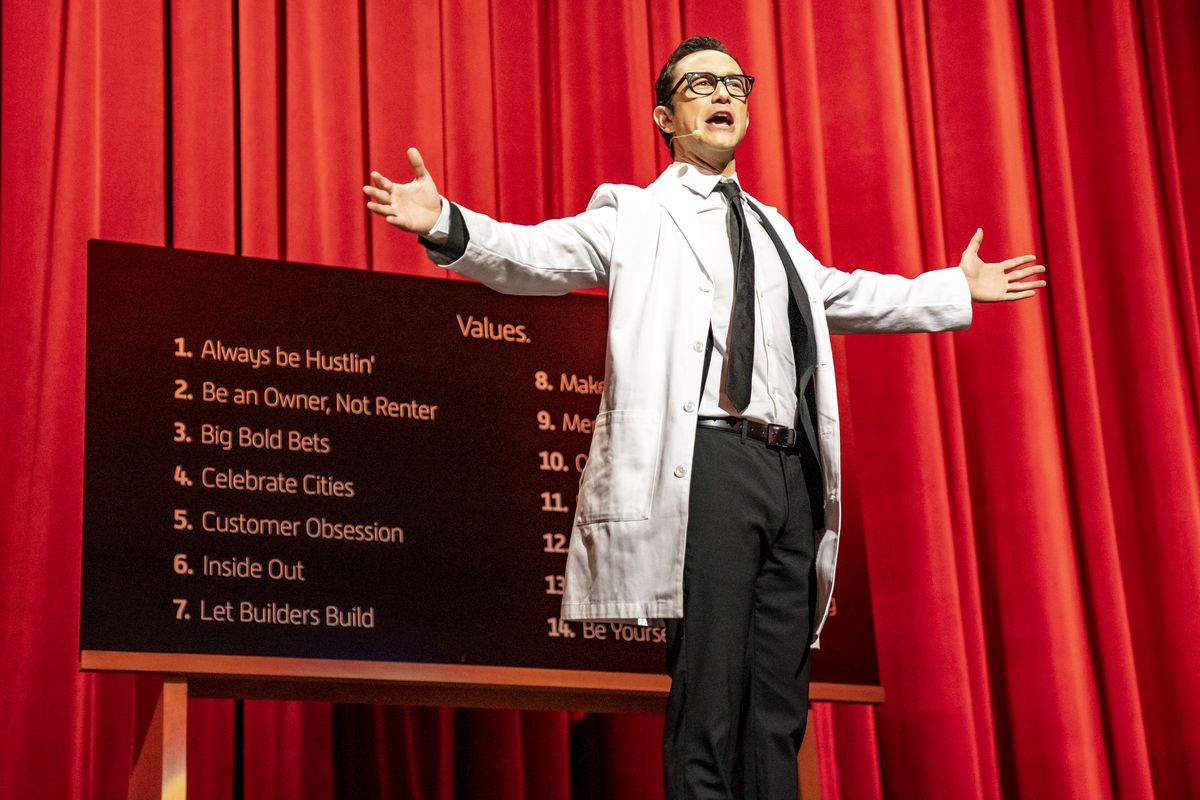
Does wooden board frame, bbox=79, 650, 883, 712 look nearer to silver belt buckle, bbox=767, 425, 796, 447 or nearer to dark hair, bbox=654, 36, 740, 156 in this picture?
silver belt buckle, bbox=767, 425, 796, 447

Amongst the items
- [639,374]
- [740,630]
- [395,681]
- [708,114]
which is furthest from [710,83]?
[395,681]

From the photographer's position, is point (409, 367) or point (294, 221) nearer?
point (409, 367)

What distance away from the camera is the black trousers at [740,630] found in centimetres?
210

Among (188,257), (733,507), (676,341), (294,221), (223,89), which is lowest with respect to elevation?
(733,507)

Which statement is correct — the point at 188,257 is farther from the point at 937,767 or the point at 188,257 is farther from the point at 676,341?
the point at 937,767

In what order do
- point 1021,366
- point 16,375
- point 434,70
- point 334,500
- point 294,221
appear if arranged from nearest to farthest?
point 334,500
point 16,375
point 294,221
point 434,70
point 1021,366

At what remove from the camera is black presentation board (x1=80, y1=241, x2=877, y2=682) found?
2625 mm

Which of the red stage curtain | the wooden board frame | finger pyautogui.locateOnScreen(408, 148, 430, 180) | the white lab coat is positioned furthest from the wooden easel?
finger pyautogui.locateOnScreen(408, 148, 430, 180)

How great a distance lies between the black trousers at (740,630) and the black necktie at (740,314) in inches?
2.8

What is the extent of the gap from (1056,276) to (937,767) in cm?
129

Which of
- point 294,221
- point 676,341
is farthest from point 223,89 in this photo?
point 676,341

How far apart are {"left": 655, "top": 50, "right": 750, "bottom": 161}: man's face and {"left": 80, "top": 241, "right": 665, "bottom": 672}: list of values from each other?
0.63 meters

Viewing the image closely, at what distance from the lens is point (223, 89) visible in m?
3.38

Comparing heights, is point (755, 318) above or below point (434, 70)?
below
